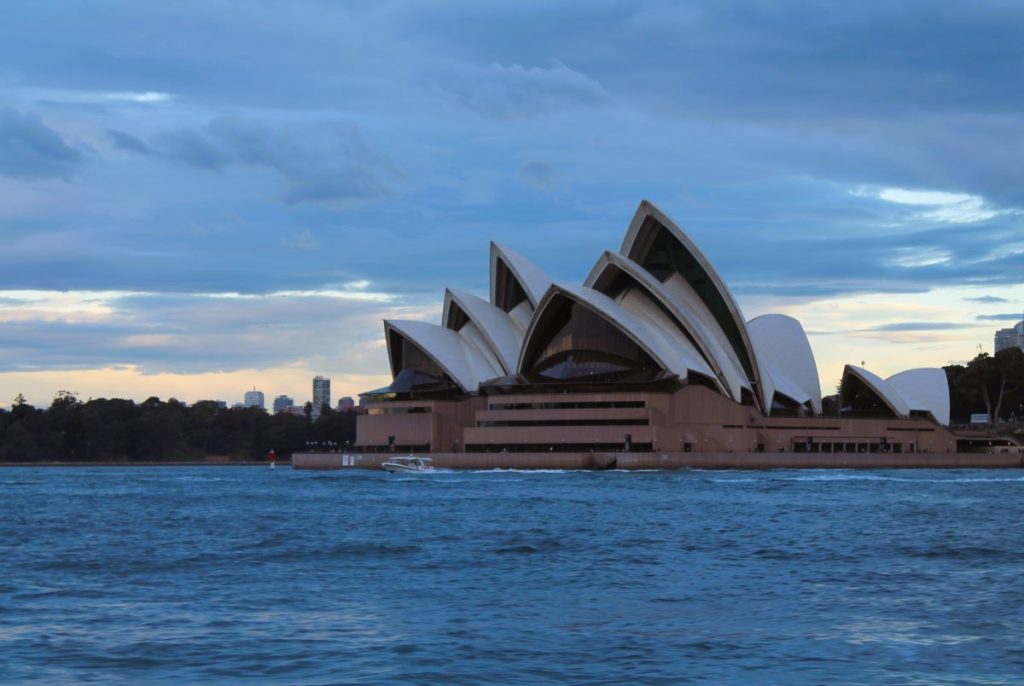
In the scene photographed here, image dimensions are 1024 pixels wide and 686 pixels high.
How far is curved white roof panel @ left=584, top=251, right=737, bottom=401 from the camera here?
301 ft

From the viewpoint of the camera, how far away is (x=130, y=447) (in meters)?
155

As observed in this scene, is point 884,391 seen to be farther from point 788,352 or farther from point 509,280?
point 509,280

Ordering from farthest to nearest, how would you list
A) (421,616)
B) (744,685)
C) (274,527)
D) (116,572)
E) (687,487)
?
1. (687,487)
2. (274,527)
3. (116,572)
4. (421,616)
5. (744,685)

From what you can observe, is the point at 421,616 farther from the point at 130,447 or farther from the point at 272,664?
the point at 130,447

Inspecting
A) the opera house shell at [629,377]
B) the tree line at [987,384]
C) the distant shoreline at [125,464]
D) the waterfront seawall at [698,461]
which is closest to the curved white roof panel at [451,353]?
the opera house shell at [629,377]

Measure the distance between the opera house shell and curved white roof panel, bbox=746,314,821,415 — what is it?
111 millimetres

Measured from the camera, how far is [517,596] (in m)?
22.9

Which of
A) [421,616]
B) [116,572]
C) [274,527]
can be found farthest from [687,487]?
[421,616]

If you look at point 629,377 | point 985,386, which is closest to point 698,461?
point 629,377

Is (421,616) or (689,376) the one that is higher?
(689,376)

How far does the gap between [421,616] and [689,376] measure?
74.5 m

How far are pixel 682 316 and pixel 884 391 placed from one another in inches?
844

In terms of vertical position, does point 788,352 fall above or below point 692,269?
below

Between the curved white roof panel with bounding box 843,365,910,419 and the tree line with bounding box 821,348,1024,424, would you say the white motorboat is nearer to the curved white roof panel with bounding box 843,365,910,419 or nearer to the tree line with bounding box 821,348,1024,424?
the curved white roof panel with bounding box 843,365,910,419
